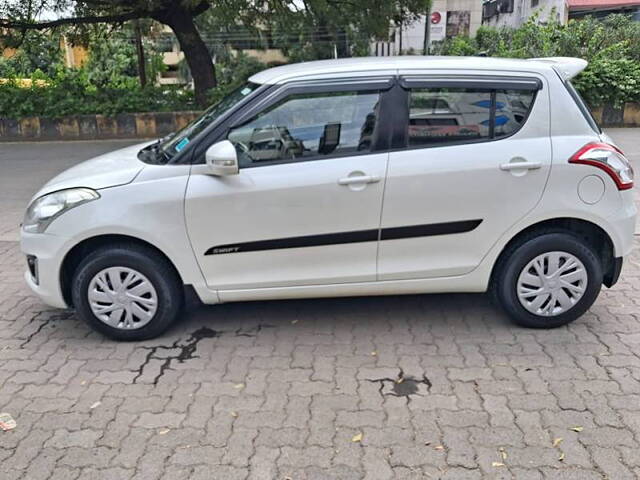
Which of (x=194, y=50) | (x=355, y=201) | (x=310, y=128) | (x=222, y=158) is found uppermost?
(x=194, y=50)

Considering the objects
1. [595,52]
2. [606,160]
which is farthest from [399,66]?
[595,52]

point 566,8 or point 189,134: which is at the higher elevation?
point 566,8

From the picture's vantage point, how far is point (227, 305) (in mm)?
4457

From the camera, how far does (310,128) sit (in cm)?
367

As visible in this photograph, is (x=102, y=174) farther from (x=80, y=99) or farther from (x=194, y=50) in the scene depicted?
(x=194, y=50)

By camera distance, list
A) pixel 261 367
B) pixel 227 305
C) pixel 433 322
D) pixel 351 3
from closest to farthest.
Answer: pixel 261 367 < pixel 433 322 < pixel 227 305 < pixel 351 3

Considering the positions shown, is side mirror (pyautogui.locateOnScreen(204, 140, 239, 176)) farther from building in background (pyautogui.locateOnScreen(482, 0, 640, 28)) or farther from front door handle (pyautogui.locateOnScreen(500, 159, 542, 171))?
building in background (pyautogui.locateOnScreen(482, 0, 640, 28))

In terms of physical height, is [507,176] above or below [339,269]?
above

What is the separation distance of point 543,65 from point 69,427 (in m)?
3.50

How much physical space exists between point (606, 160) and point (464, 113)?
2.98 feet

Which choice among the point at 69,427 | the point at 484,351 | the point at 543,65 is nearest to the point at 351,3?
the point at 543,65

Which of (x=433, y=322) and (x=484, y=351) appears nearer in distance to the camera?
(x=484, y=351)

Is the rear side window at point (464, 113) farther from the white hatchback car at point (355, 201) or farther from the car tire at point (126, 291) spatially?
the car tire at point (126, 291)

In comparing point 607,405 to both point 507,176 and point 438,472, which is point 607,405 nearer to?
point 438,472
